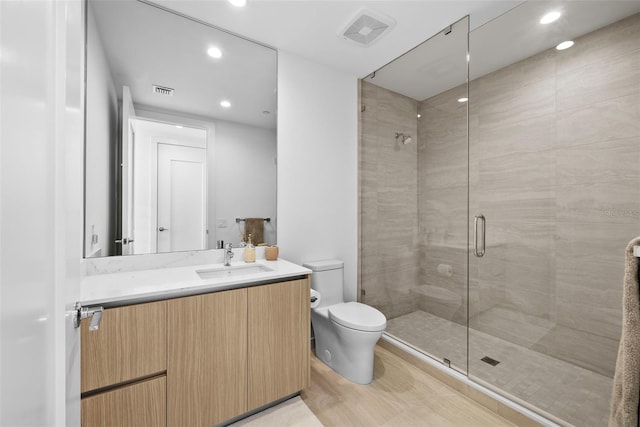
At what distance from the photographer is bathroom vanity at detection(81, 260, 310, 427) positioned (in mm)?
1184

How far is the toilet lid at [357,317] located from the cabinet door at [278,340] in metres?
0.31

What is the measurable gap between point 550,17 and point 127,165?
2853 mm

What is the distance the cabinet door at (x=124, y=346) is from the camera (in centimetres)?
114

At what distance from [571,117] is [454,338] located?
180cm

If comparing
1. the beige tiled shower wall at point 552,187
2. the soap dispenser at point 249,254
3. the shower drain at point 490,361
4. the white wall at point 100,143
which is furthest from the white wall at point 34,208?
the beige tiled shower wall at point 552,187

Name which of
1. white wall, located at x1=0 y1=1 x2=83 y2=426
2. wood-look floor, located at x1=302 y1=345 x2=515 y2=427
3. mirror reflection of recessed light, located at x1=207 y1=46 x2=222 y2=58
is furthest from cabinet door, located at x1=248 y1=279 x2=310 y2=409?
mirror reflection of recessed light, located at x1=207 y1=46 x2=222 y2=58

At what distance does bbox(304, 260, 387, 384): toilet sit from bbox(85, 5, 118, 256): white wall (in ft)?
4.60

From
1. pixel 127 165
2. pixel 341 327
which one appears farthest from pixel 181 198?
pixel 341 327

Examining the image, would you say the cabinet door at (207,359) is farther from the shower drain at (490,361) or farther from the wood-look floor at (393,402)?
the shower drain at (490,361)

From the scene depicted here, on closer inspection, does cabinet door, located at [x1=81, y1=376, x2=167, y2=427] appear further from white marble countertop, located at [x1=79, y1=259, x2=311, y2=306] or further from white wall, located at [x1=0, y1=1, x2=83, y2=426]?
white wall, located at [x1=0, y1=1, x2=83, y2=426]

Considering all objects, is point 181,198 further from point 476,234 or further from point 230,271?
point 476,234

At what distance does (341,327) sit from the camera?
1931 millimetres

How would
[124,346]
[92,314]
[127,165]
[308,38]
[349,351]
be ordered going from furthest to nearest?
1. [308,38]
2. [349,351]
3. [127,165]
4. [124,346]
5. [92,314]

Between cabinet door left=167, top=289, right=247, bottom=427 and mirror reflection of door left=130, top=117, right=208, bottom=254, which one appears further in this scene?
mirror reflection of door left=130, top=117, right=208, bottom=254
